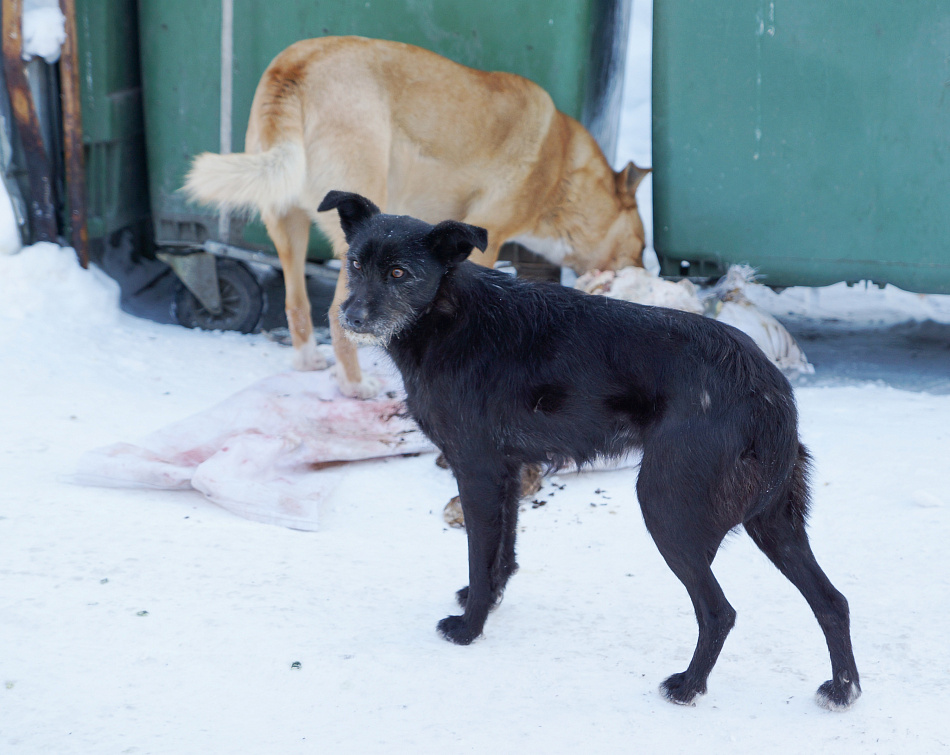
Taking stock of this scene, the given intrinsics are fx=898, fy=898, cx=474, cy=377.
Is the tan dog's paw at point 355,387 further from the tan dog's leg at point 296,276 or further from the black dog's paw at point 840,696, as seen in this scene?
the black dog's paw at point 840,696

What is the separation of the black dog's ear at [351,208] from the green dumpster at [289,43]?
2.91 m

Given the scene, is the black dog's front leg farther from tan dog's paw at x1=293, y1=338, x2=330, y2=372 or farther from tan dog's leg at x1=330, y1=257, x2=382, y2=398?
tan dog's paw at x1=293, y1=338, x2=330, y2=372

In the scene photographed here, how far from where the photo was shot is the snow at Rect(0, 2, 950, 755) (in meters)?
2.11

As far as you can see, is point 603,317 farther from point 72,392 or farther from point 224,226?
point 224,226

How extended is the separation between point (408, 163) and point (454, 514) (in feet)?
6.92

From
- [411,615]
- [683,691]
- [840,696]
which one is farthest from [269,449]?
[840,696]

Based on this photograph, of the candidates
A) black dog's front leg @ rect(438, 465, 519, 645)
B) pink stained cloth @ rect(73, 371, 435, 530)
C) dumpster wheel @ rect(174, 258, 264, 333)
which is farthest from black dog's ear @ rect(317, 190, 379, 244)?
dumpster wheel @ rect(174, 258, 264, 333)

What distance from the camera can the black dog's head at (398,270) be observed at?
7.88 ft

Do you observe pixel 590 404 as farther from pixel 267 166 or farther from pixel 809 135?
pixel 809 135

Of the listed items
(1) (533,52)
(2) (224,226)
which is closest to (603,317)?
(1) (533,52)

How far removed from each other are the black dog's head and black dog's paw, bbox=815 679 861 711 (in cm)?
143

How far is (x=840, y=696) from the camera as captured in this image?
7.30ft

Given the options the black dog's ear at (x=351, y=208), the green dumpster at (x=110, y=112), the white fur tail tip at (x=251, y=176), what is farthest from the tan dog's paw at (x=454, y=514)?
the green dumpster at (x=110, y=112)

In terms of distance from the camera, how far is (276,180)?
3.99 metres
